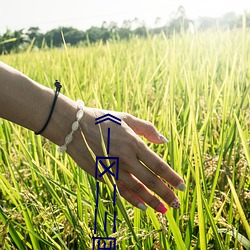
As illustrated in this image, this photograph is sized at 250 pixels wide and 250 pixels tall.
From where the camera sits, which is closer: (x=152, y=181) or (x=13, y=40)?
(x=152, y=181)

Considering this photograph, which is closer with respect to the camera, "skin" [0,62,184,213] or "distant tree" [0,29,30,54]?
"skin" [0,62,184,213]

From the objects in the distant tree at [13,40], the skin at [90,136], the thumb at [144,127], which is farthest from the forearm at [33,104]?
the distant tree at [13,40]

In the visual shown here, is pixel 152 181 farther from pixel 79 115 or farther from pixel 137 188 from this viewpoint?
pixel 79 115

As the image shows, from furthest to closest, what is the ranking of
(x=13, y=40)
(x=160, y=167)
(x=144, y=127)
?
(x=13, y=40), (x=144, y=127), (x=160, y=167)

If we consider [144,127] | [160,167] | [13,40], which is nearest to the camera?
[160,167]

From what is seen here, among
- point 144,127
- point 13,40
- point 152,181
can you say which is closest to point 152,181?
Result: point 152,181

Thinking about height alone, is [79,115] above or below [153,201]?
above

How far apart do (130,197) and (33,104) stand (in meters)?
0.26

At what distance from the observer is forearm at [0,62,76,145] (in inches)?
31.5

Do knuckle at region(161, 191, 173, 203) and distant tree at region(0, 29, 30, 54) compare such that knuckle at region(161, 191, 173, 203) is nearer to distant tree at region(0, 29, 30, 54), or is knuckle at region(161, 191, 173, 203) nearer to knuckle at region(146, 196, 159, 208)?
knuckle at region(146, 196, 159, 208)

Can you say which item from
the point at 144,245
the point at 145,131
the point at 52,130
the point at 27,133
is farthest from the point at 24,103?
the point at 27,133

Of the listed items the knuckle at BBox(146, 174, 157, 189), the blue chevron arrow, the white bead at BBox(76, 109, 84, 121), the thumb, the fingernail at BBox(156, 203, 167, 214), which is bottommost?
the fingernail at BBox(156, 203, 167, 214)

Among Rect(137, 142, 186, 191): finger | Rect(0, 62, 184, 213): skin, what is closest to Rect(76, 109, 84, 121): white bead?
Rect(0, 62, 184, 213): skin

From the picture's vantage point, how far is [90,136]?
2.60 ft
